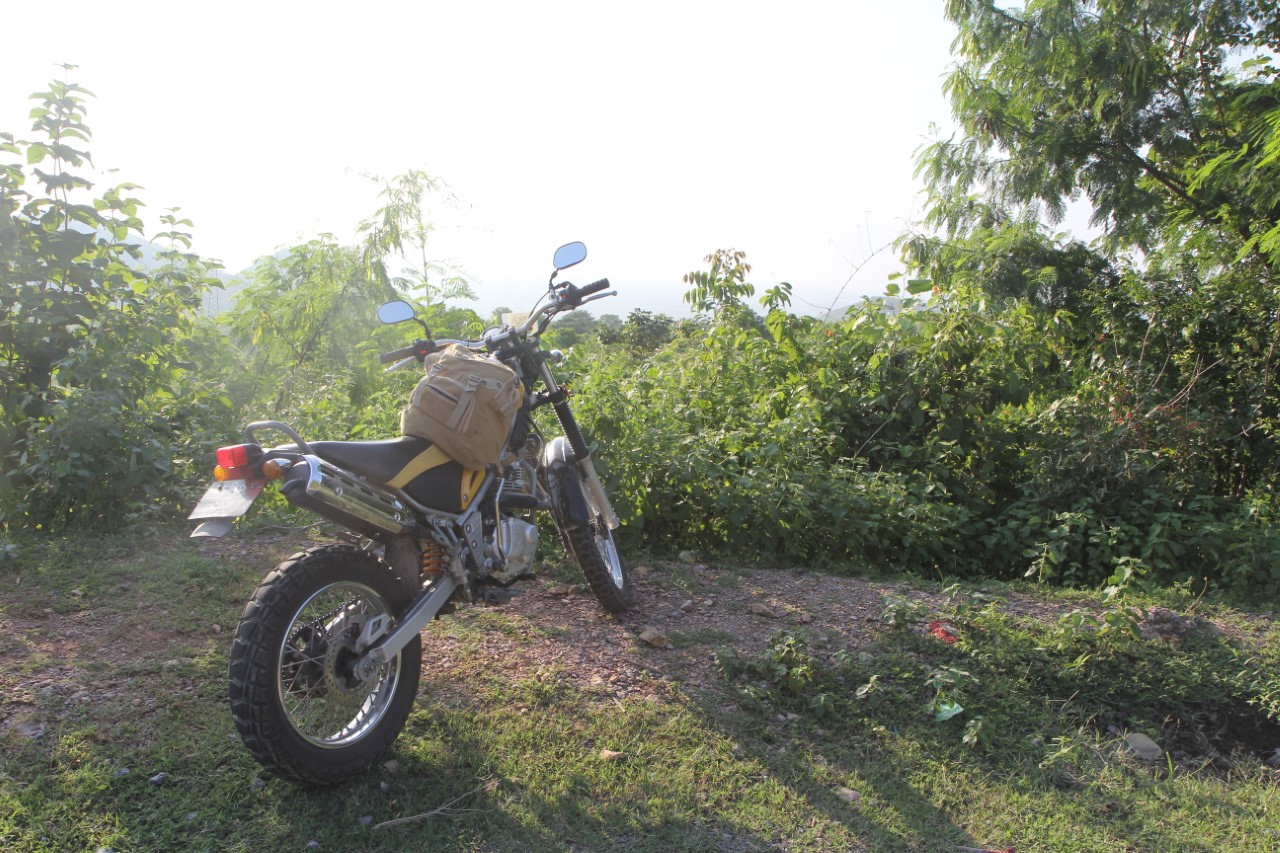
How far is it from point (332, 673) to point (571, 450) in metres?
1.59

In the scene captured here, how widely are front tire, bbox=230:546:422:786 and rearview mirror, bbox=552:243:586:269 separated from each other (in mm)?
1482

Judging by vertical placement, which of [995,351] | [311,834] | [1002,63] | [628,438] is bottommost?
[311,834]

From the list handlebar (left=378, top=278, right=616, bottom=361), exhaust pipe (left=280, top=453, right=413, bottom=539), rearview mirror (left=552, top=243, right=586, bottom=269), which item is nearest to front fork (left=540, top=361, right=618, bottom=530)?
handlebar (left=378, top=278, right=616, bottom=361)

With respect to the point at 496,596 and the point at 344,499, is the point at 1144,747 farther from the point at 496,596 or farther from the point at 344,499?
the point at 344,499

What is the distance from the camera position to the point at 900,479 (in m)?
5.39

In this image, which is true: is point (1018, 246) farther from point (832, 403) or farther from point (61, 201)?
point (61, 201)

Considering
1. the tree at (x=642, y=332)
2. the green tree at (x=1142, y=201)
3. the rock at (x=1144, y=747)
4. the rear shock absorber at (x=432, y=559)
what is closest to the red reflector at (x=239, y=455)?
the rear shock absorber at (x=432, y=559)

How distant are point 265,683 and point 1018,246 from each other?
6681mm

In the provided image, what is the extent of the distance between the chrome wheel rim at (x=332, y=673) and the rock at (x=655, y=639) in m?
1.26

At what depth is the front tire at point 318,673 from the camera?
2.35 meters

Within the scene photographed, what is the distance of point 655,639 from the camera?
378cm

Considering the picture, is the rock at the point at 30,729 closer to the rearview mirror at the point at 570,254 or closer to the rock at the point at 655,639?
the rock at the point at 655,639

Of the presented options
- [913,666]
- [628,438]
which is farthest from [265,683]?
[628,438]

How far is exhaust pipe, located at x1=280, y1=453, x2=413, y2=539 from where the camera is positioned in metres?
2.46
